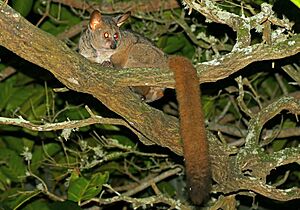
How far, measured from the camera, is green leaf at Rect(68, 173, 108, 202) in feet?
14.2

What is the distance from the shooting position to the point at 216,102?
5562 mm

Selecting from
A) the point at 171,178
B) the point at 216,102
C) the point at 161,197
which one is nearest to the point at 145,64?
the point at 161,197

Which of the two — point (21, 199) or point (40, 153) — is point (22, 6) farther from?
point (21, 199)

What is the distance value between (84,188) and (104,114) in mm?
675

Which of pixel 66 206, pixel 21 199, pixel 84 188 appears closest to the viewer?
pixel 66 206

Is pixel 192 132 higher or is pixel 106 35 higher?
pixel 106 35

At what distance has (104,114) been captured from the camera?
4824 millimetres

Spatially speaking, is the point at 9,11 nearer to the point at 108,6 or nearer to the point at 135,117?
the point at 135,117

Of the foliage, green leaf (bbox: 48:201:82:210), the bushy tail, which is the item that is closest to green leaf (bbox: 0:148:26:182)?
the foliage

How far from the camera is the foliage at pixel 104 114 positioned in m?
4.98

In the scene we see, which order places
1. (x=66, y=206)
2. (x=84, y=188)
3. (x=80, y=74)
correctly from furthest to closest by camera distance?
(x=84, y=188) < (x=66, y=206) < (x=80, y=74)

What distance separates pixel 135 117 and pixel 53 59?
20.7 inches

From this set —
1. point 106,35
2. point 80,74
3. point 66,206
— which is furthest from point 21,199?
point 80,74

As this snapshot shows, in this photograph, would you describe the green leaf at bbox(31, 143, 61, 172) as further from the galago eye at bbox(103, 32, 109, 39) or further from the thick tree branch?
the thick tree branch
